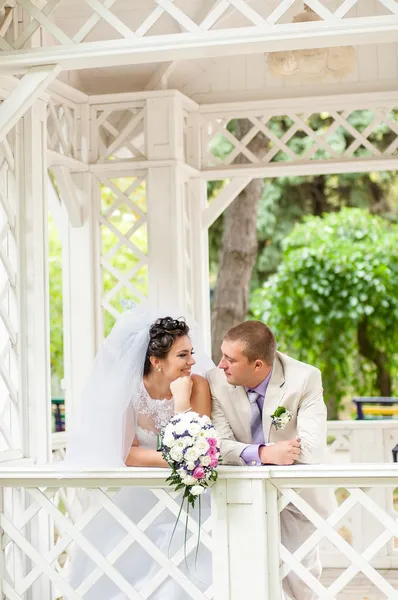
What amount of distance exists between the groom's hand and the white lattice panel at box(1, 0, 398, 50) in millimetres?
1850

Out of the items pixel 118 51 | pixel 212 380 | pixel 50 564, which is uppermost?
pixel 118 51

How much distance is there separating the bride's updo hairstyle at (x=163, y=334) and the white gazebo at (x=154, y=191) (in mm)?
702

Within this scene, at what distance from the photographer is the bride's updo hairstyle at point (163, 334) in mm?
4648

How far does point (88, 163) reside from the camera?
714 cm

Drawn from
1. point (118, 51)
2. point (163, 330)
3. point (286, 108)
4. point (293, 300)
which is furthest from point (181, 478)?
point (293, 300)

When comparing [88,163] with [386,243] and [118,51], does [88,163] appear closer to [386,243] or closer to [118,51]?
[118,51]

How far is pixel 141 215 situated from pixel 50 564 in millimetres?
3350

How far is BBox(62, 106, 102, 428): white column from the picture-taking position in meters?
7.04

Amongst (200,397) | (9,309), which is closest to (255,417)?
(200,397)

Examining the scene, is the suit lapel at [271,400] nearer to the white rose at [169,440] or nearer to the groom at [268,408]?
the groom at [268,408]

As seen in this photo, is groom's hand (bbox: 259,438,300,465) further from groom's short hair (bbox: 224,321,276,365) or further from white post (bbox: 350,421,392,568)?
white post (bbox: 350,421,392,568)

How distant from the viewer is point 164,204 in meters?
6.93

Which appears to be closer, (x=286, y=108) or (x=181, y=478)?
(x=181, y=478)

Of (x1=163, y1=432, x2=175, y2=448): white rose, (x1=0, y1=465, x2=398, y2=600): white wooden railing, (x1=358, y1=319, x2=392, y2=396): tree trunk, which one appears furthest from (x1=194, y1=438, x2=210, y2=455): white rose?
(x1=358, y1=319, x2=392, y2=396): tree trunk
